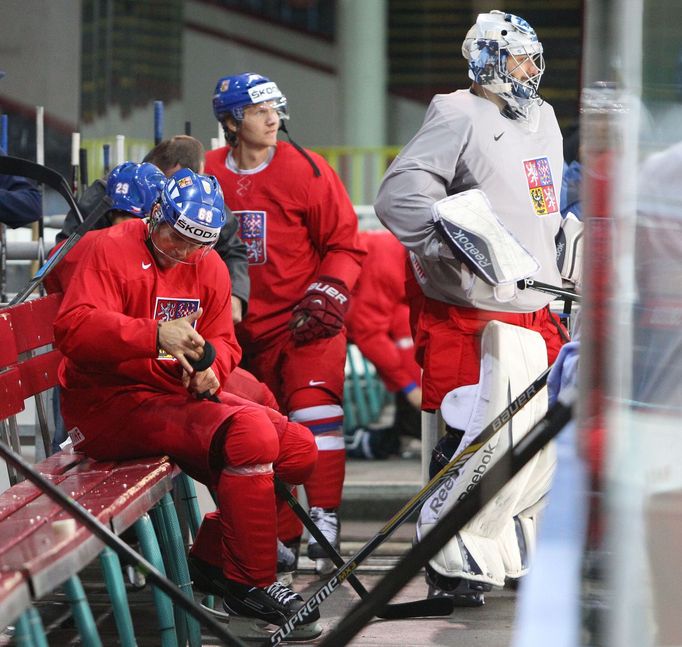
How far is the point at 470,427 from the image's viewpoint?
3.91 m

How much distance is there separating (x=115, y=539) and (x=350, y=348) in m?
5.22

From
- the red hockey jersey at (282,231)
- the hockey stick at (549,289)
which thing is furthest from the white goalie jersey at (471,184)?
the red hockey jersey at (282,231)

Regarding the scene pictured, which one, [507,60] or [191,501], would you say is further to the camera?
[507,60]

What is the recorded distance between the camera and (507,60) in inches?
160

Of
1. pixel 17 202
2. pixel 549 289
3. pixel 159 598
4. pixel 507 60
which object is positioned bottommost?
pixel 159 598

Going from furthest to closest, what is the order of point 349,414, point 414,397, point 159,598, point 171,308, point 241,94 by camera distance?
1. point 349,414
2. point 414,397
3. point 241,94
4. point 171,308
5. point 159,598

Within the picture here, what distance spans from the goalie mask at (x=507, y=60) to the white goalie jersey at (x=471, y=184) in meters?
0.06

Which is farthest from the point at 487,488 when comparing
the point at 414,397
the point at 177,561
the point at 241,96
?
the point at 414,397

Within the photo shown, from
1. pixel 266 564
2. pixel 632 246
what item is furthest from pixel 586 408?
pixel 266 564

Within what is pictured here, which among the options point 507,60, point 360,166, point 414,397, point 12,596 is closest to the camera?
point 12,596

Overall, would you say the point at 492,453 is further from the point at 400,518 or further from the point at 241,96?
the point at 241,96

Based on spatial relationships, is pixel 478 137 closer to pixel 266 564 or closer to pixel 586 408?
pixel 266 564

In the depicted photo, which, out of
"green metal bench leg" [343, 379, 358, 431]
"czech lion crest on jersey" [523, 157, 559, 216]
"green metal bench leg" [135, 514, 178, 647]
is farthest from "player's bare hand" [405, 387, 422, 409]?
"green metal bench leg" [135, 514, 178, 647]

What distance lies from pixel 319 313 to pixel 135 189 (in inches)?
28.0
